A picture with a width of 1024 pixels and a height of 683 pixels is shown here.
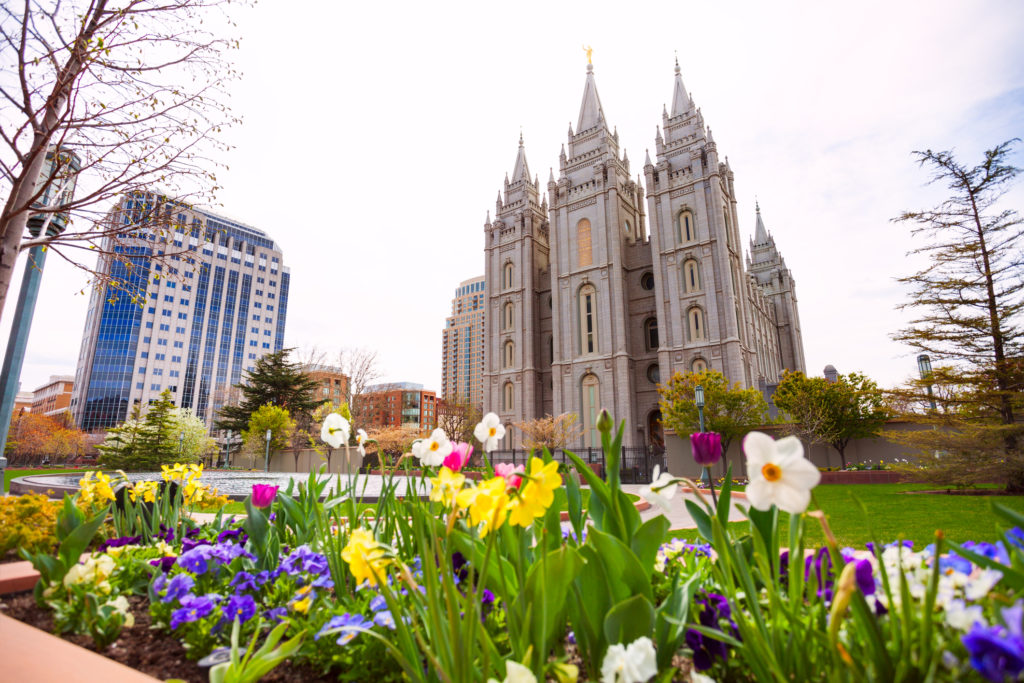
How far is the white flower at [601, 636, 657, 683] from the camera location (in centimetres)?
119

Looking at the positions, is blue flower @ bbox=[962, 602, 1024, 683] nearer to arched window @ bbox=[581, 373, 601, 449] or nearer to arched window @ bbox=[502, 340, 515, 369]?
arched window @ bbox=[581, 373, 601, 449]

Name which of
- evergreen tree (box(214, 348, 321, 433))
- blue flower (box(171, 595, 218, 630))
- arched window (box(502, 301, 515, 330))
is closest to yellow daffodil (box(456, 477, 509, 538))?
blue flower (box(171, 595, 218, 630))

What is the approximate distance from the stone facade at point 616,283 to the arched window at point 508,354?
8 centimetres

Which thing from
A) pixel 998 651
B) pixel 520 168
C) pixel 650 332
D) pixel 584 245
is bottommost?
pixel 998 651

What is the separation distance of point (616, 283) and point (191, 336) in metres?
68.6

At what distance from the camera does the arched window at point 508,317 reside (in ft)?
131

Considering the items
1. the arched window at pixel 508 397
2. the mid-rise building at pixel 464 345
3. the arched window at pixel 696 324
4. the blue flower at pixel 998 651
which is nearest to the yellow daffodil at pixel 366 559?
the blue flower at pixel 998 651

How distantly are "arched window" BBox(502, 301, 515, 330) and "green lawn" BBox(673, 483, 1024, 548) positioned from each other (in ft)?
98.9

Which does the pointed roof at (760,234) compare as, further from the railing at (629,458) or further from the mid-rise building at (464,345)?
the mid-rise building at (464,345)

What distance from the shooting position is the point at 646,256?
36.5m

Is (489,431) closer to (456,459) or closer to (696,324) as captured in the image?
(456,459)

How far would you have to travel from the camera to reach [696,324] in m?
31.6

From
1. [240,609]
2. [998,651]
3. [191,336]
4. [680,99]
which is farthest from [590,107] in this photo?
[191,336]

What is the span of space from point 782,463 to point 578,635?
3.46 feet
